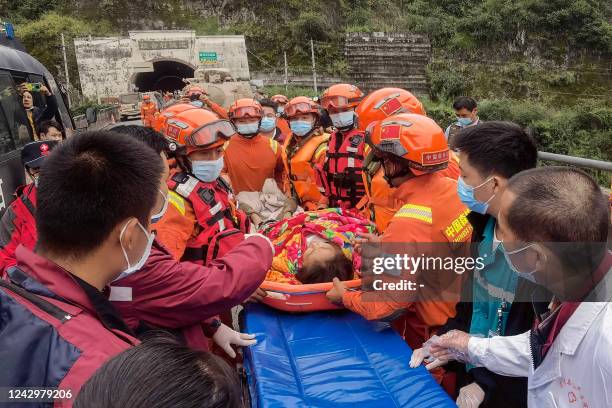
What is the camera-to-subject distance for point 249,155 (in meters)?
5.02

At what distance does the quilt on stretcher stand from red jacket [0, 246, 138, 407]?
0.97 metres

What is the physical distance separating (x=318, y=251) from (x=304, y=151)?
209 cm

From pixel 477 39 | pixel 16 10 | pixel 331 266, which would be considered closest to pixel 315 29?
pixel 477 39

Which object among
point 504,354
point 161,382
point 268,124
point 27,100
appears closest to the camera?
point 161,382

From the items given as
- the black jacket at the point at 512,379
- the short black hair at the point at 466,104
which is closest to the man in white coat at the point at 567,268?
the black jacket at the point at 512,379

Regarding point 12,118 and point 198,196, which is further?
point 12,118

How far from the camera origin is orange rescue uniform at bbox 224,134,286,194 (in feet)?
16.4

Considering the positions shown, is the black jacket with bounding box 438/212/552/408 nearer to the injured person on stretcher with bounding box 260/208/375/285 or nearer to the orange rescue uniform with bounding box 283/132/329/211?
the injured person on stretcher with bounding box 260/208/375/285

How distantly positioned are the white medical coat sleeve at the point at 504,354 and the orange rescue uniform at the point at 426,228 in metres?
0.49

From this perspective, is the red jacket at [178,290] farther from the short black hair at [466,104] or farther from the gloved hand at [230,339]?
the short black hair at [466,104]

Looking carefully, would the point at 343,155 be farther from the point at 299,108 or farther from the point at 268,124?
the point at 268,124

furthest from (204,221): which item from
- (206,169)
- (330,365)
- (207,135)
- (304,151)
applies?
(304,151)

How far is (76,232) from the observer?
4.37 feet

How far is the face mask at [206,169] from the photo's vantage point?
3002 mm
